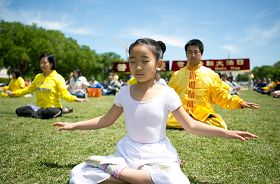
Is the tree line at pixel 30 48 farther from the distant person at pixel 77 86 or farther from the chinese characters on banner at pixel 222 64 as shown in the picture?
the distant person at pixel 77 86

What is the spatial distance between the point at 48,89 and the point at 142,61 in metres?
6.43

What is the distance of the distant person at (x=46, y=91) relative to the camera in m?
8.73

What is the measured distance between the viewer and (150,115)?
313cm

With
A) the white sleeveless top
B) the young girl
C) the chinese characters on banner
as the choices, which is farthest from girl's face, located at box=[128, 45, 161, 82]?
the chinese characters on banner

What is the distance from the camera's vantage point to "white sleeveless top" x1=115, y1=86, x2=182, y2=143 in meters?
3.14

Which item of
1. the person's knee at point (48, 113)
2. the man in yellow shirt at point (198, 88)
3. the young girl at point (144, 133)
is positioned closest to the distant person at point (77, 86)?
the person's knee at point (48, 113)

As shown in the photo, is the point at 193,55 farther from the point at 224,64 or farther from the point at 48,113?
the point at 224,64

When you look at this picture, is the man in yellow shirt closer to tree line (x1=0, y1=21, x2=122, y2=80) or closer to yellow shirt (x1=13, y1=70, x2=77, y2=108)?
yellow shirt (x1=13, y1=70, x2=77, y2=108)

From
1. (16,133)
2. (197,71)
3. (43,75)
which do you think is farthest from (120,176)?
(43,75)

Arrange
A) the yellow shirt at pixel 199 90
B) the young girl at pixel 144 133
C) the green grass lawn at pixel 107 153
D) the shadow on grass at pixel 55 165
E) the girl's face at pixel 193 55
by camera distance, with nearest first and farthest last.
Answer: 1. the young girl at pixel 144 133
2. the green grass lawn at pixel 107 153
3. the shadow on grass at pixel 55 165
4. the girl's face at pixel 193 55
5. the yellow shirt at pixel 199 90

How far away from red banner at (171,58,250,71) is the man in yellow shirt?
27.6 meters

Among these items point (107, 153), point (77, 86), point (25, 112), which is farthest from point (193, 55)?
point (77, 86)

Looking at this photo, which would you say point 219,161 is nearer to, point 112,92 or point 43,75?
point 43,75

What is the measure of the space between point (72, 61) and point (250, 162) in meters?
57.9
